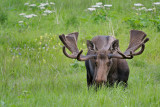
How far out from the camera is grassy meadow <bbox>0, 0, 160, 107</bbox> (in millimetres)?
5414

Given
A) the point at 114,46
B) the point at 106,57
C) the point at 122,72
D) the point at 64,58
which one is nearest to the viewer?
the point at 106,57

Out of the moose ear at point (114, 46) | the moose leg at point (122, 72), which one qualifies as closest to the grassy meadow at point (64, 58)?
the moose leg at point (122, 72)

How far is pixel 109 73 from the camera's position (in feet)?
19.8

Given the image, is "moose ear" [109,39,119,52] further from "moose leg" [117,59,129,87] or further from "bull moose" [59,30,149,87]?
"moose leg" [117,59,129,87]

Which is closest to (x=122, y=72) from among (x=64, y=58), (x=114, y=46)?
(x=114, y=46)

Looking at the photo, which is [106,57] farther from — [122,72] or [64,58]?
[64,58]

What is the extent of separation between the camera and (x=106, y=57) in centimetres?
569

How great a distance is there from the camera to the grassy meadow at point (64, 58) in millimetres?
5414

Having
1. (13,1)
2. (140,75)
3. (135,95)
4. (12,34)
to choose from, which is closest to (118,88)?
(135,95)

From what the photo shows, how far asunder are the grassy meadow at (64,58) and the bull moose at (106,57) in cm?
24

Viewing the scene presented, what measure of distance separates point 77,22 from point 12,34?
2.54 metres

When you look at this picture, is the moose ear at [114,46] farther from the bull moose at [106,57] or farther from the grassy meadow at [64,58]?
the grassy meadow at [64,58]

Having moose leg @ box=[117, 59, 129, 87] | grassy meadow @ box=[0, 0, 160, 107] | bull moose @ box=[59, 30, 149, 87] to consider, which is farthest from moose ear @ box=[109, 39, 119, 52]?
grassy meadow @ box=[0, 0, 160, 107]

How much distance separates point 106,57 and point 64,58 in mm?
3386
